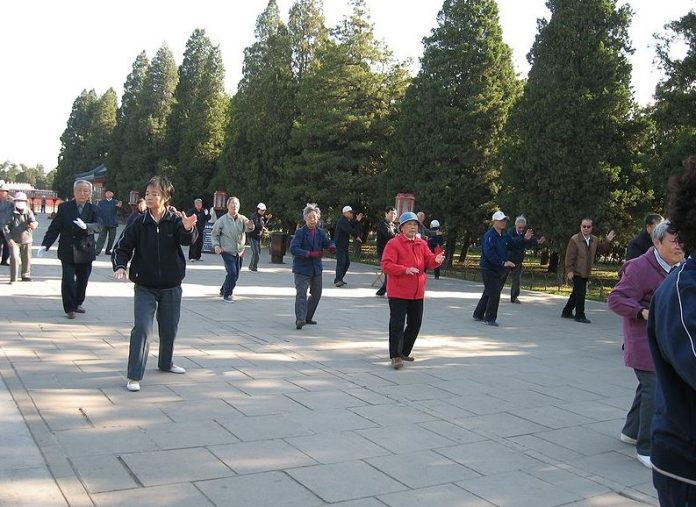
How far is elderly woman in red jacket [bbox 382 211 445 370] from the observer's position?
7.23 meters

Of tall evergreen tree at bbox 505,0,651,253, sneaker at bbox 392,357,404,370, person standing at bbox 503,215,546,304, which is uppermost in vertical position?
tall evergreen tree at bbox 505,0,651,253

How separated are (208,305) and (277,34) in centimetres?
2662

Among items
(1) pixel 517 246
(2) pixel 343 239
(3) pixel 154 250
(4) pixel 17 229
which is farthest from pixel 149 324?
(2) pixel 343 239

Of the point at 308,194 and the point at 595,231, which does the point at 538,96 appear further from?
the point at 308,194

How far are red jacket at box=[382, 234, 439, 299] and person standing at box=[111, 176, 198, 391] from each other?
218 cm

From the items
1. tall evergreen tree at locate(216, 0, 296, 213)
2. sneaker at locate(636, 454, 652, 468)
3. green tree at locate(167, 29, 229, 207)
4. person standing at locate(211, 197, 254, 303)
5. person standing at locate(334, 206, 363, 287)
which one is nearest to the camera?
sneaker at locate(636, 454, 652, 468)

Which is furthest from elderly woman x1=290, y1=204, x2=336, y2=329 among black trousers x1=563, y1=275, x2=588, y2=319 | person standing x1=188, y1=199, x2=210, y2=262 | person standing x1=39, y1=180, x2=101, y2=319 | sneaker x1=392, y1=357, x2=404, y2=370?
person standing x1=188, y1=199, x2=210, y2=262

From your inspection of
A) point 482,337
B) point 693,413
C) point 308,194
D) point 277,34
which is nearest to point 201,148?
point 277,34

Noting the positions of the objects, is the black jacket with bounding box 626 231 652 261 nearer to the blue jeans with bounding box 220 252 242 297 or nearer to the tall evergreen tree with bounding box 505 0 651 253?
the blue jeans with bounding box 220 252 242 297

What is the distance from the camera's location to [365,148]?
27844 mm

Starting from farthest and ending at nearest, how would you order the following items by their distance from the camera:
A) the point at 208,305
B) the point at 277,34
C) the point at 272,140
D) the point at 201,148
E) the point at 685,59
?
the point at 201,148 < the point at 277,34 < the point at 272,140 < the point at 685,59 < the point at 208,305

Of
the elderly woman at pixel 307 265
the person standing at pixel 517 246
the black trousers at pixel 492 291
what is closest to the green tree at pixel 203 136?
the person standing at pixel 517 246

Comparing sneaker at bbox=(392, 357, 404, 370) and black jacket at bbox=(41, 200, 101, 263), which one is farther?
black jacket at bbox=(41, 200, 101, 263)

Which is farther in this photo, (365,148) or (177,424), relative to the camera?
(365,148)
